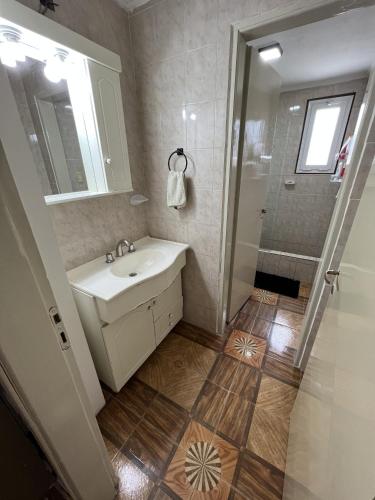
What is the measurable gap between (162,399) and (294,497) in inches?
32.7

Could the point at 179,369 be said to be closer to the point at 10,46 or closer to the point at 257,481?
the point at 257,481

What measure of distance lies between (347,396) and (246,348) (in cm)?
135

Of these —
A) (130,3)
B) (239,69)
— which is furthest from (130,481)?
(130,3)

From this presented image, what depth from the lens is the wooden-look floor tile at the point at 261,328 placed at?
1831 mm

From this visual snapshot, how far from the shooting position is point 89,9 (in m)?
1.10

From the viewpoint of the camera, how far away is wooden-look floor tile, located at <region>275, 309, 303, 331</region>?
191cm

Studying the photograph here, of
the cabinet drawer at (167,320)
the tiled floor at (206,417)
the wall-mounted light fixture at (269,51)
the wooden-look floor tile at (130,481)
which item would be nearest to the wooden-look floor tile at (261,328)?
the tiled floor at (206,417)

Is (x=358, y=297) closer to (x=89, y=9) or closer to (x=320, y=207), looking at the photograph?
(x=89, y=9)

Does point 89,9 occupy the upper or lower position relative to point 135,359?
upper

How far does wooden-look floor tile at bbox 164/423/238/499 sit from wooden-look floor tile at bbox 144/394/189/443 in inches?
2.3

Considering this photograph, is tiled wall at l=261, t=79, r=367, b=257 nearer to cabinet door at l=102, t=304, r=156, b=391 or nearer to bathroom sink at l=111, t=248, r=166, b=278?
bathroom sink at l=111, t=248, r=166, b=278

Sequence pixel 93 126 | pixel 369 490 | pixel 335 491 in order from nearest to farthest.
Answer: pixel 369 490, pixel 335 491, pixel 93 126

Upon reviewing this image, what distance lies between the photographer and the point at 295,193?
2.91 m

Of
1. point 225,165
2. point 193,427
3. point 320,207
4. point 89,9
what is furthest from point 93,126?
point 320,207
